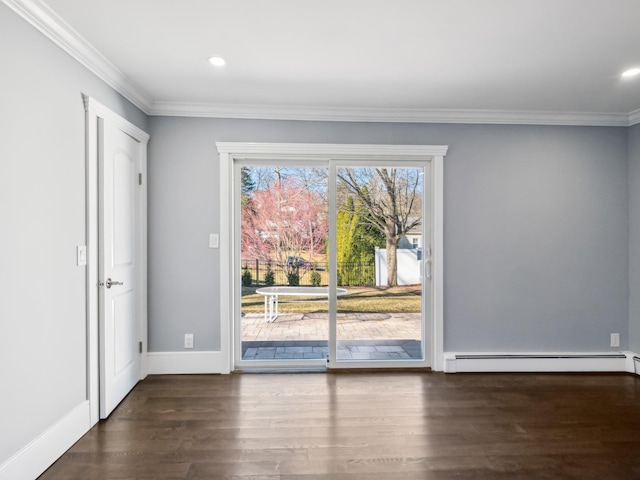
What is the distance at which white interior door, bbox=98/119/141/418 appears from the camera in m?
2.55

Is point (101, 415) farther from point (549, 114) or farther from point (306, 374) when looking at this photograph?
point (549, 114)

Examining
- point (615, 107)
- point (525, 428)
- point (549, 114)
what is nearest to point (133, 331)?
point (525, 428)

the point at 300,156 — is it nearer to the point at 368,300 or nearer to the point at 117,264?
the point at 368,300

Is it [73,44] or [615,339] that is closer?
[73,44]

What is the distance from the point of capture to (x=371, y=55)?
241 cm

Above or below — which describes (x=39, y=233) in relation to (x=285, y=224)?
below

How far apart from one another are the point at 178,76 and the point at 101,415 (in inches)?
97.5

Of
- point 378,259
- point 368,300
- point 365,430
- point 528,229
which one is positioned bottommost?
point 365,430

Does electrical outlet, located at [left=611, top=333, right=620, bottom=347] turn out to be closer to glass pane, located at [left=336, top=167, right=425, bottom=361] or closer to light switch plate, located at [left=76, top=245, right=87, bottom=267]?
glass pane, located at [left=336, top=167, right=425, bottom=361]

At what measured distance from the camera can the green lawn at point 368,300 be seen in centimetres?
360

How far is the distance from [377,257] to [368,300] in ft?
1.41

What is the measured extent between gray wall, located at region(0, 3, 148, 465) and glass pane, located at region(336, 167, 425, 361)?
83.9 inches

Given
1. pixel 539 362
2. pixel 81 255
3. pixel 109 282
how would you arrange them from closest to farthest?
1. pixel 81 255
2. pixel 109 282
3. pixel 539 362

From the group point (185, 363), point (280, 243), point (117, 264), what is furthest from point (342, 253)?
point (117, 264)
